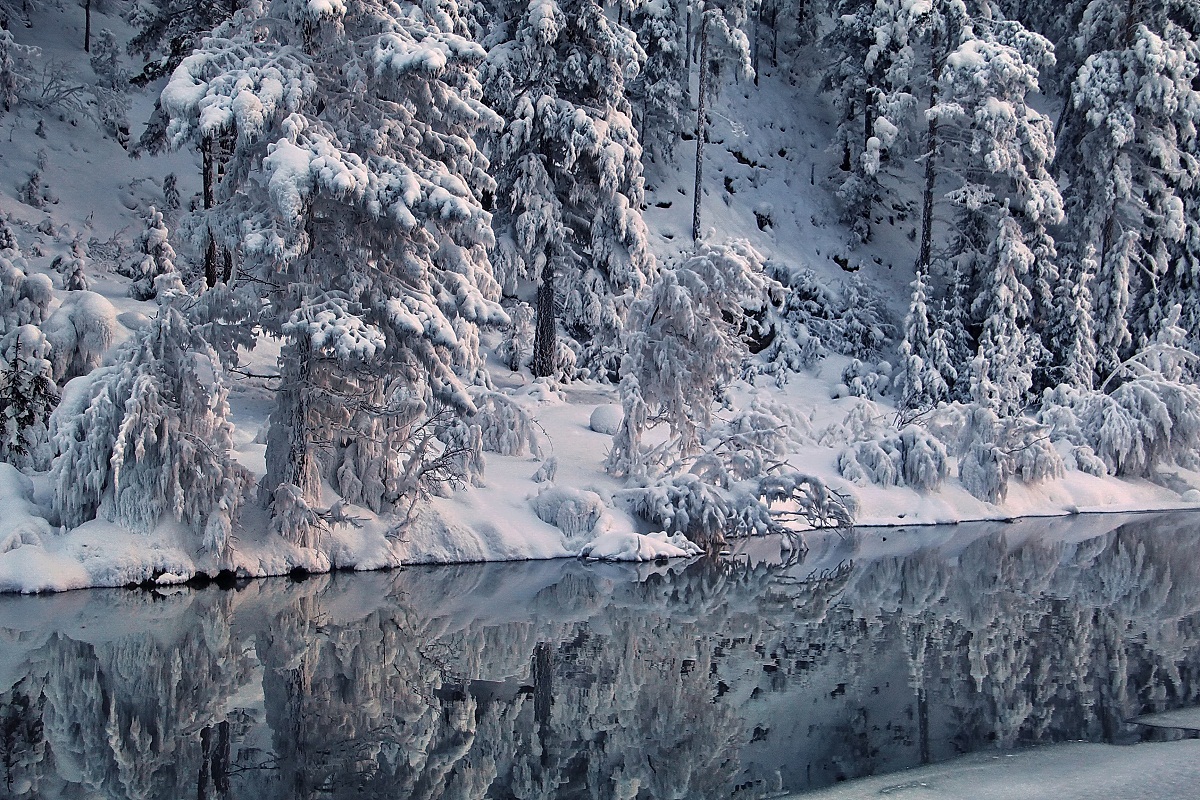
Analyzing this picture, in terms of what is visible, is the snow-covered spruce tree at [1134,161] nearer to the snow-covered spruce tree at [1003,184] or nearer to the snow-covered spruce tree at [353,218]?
the snow-covered spruce tree at [1003,184]

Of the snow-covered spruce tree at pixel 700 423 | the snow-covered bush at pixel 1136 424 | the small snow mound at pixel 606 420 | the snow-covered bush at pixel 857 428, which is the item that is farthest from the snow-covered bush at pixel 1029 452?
the small snow mound at pixel 606 420

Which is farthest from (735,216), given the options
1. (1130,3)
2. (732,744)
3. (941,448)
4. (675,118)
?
(732,744)

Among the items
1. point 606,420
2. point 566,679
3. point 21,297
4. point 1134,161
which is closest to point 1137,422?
point 606,420

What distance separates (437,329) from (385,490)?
2985mm

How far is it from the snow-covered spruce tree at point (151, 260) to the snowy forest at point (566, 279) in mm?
89

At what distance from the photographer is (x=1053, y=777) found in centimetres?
757

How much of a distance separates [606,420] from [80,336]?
10021 millimetres

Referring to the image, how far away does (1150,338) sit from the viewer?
3441 centimetres

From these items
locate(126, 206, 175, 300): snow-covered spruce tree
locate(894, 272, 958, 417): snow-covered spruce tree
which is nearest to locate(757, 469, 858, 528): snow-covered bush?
locate(894, 272, 958, 417): snow-covered spruce tree

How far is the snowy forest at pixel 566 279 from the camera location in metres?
14.9

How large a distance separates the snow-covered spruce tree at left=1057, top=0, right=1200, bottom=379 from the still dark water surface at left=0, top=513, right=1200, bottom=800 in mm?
19651

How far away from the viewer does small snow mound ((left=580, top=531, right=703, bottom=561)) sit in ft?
58.5

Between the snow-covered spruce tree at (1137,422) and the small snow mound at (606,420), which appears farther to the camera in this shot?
the snow-covered spruce tree at (1137,422)

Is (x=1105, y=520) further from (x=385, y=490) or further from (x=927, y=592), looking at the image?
(x=385, y=490)
